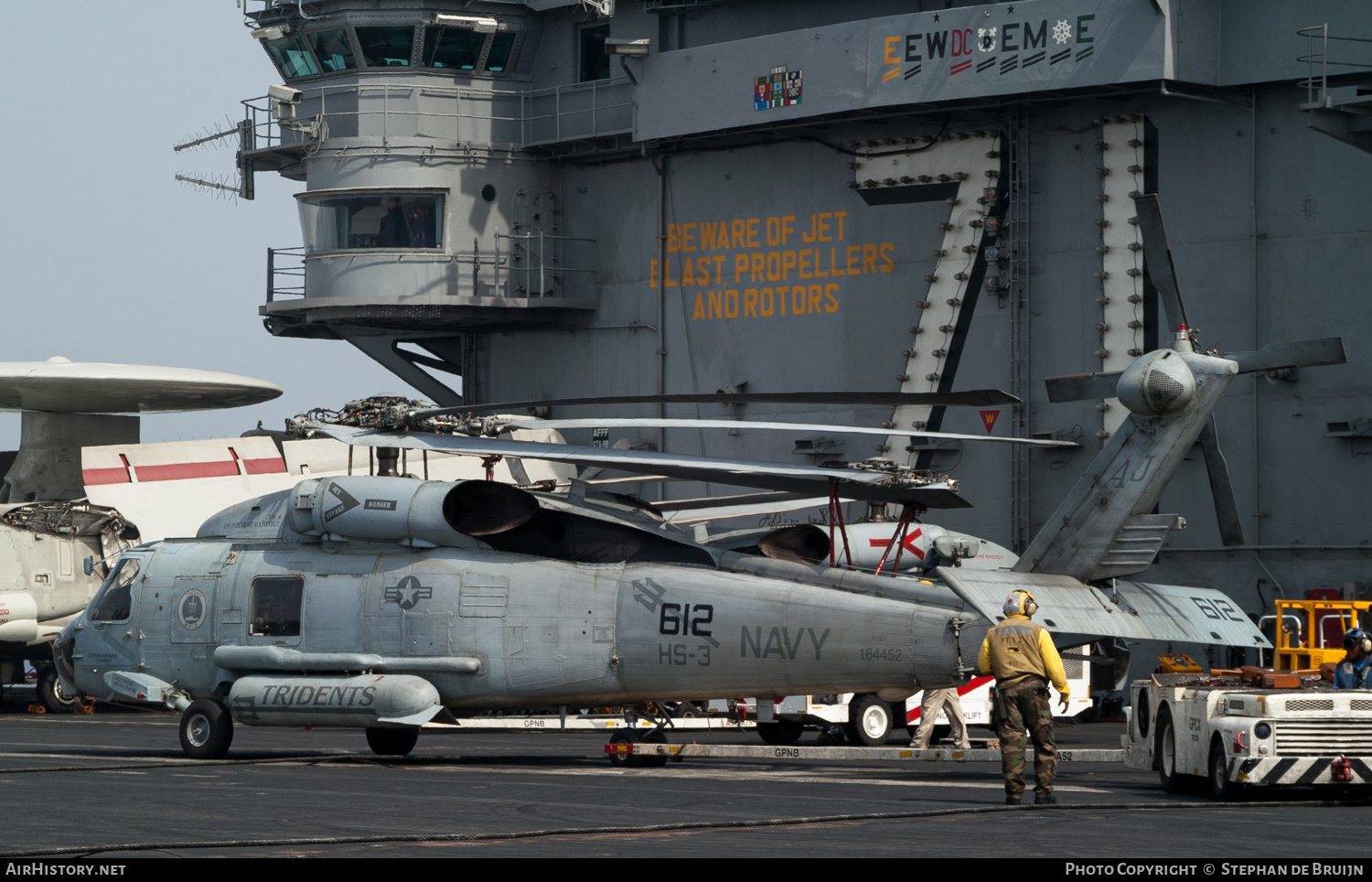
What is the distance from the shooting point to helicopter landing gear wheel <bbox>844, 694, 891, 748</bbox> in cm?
2381

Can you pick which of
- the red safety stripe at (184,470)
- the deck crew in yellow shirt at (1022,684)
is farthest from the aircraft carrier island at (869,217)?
the deck crew in yellow shirt at (1022,684)

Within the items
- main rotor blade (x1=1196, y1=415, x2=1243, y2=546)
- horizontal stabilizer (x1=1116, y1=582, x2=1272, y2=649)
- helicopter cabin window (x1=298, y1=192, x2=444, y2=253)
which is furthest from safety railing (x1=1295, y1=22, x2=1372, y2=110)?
helicopter cabin window (x1=298, y1=192, x2=444, y2=253)

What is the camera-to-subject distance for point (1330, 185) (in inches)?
1158

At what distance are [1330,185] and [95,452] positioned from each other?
23.5 meters

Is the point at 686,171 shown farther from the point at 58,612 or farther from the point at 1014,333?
the point at 58,612

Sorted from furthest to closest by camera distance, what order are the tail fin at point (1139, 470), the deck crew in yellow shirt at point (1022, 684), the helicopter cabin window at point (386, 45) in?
the helicopter cabin window at point (386, 45) < the tail fin at point (1139, 470) < the deck crew in yellow shirt at point (1022, 684)

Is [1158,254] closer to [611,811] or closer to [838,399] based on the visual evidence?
[838,399]

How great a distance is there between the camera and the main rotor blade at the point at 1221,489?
1889 centimetres

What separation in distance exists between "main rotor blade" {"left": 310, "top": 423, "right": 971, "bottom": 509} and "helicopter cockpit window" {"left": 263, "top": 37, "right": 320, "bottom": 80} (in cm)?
2344

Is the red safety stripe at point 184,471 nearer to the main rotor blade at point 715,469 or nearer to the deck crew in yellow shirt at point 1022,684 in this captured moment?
the main rotor blade at point 715,469

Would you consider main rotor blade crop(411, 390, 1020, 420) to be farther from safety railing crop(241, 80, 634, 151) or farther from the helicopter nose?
safety railing crop(241, 80, 634, 151)

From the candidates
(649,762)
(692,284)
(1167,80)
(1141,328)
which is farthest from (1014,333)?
(649,762)

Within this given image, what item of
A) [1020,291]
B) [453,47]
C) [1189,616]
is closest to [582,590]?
[1189,616]

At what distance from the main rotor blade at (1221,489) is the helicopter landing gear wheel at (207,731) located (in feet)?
37.3
